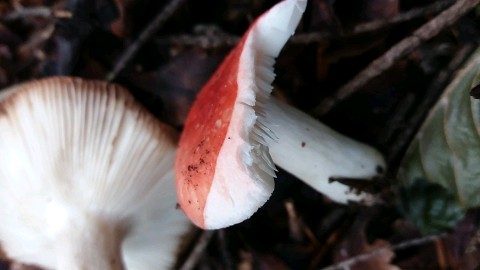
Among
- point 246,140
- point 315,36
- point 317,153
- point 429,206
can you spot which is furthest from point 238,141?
point 429,206

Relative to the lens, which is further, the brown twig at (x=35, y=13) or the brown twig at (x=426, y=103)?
the brown twig at (x=35, y=13)

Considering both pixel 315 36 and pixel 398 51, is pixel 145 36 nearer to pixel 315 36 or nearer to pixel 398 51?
pixel 315 36

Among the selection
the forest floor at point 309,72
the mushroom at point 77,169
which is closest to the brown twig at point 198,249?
the forest floor at point 309,72

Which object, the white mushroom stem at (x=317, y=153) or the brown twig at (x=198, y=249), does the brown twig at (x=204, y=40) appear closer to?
the white mushroom stem at (x=317, y=153)

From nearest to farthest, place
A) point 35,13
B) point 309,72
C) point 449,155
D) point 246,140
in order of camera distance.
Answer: point 246,140 < point 449,155 < point 309,72 < point 35,13

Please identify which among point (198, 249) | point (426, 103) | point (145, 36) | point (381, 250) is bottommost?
point (198, 249)

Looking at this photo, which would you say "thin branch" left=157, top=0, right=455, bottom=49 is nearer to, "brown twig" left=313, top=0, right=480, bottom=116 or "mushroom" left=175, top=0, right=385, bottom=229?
"brown twig" left=313, top=0, right=480, bottom=116
